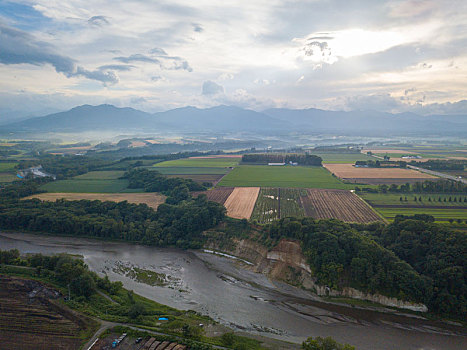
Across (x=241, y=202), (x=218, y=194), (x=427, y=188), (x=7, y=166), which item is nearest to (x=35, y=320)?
(x=241, y=202)

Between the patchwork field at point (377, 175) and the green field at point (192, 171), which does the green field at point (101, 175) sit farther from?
the patchwork field at point (377, 175)

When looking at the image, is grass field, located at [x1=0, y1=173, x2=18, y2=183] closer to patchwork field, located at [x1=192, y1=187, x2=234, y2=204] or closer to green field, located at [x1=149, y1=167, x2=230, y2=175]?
green field, located at [x1=149, y1=167, x2=230, y2=175]

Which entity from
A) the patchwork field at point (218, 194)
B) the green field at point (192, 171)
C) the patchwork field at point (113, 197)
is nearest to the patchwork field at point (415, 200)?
the patchwork field at point (218, 194)

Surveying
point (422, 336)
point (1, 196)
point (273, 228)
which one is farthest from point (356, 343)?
point (1, 196)

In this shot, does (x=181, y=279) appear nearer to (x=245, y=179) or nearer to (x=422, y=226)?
(x=422, y=226)

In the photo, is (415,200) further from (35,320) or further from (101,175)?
(101,175)
